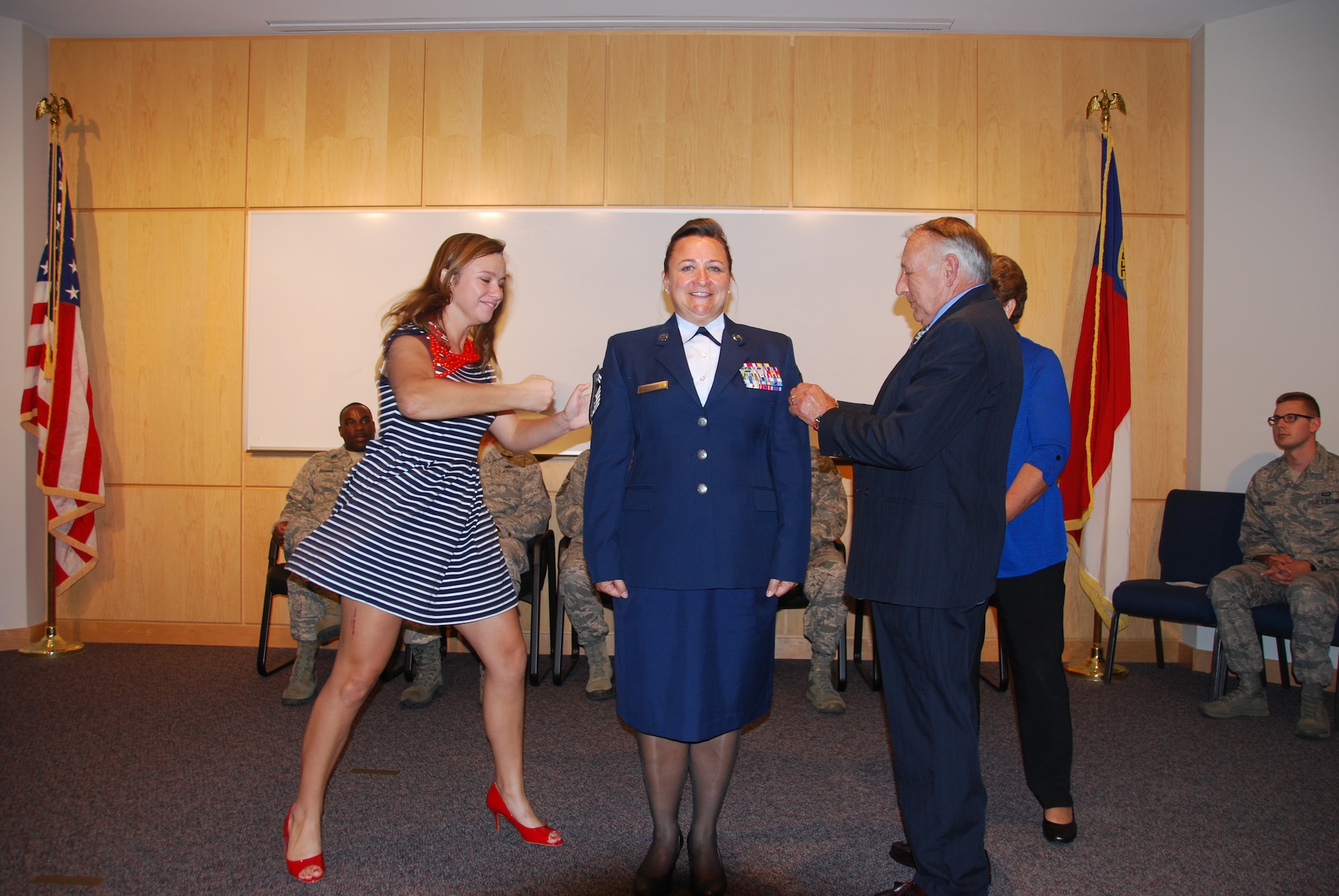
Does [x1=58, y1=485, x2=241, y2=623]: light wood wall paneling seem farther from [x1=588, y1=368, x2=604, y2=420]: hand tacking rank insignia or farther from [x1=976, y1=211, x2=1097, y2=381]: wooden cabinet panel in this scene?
[x1=976, y1=211, x2=1097, y2=381]: wooden cabinet panel

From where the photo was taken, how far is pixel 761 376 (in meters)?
2.18

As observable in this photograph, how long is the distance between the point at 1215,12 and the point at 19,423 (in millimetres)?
7382

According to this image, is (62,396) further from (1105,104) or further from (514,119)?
(1105,104)

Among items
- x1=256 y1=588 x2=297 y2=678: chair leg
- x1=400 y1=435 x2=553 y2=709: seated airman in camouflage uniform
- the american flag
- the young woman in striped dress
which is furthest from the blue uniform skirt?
the american flag

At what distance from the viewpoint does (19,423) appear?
16.0 ft

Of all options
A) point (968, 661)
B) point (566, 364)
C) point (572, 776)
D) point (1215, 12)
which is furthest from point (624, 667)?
point (1215, 12)

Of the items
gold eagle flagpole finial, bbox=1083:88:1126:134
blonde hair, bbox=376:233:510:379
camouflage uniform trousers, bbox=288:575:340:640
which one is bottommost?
camouflage uniform trousers, bbox=288:575:340:640

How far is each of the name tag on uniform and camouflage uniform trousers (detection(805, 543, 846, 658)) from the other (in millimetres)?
1931

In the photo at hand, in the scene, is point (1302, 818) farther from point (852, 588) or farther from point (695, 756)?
point (695, 756)

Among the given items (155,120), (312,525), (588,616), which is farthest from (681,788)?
(155,120)

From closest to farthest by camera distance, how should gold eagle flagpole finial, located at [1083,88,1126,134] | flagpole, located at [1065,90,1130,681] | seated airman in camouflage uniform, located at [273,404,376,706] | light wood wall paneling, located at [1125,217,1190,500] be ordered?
seated airman in camouflage uniform, located at [273,404,376,706] < flagpole, located at [1065,90,1130,681] < gold eagle flagpole finial, located at [1083,88,1126,134] < light wood wall paneling, located at [1125,217,1190,500]

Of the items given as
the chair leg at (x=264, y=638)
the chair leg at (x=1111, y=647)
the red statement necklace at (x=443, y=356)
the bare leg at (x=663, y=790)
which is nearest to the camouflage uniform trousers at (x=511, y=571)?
the chair leg at (x=264, y=638)

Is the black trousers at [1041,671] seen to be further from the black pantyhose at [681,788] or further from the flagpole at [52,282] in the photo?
the flagpole at [52,282]

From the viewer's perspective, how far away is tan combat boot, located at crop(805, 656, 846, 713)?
382cm
